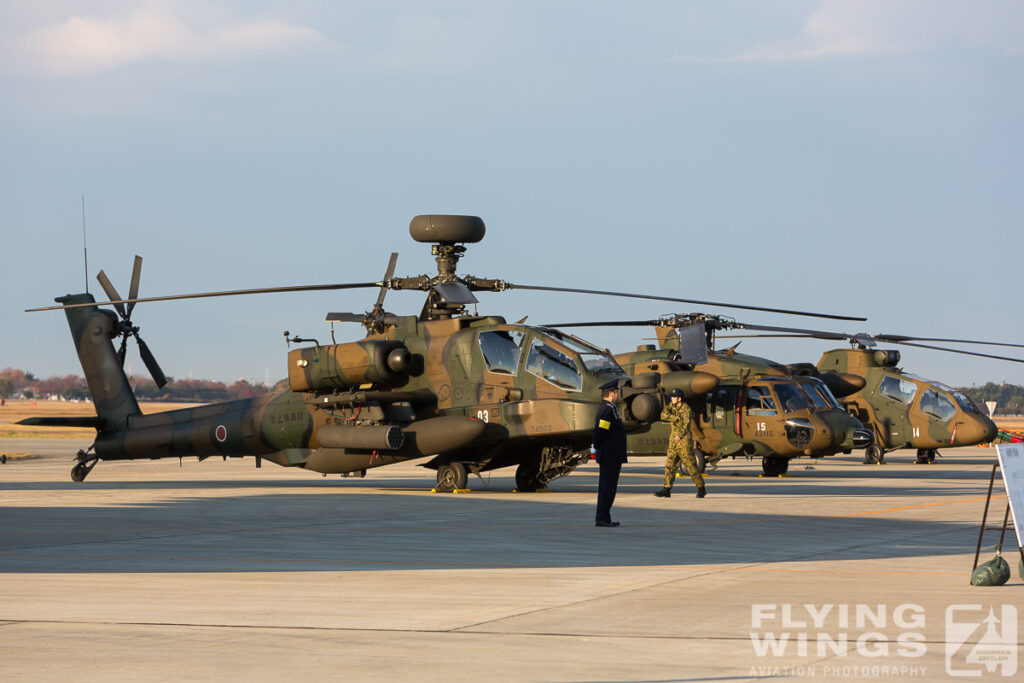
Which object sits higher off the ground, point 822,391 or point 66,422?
point 822,391

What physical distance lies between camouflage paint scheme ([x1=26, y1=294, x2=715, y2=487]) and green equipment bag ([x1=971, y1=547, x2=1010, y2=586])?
10.4m

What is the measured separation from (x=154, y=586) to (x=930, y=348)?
27.1 metres

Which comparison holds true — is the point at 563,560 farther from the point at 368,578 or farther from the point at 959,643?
the point at 959,643

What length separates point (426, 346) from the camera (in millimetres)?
22250

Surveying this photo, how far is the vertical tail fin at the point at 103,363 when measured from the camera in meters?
25.5

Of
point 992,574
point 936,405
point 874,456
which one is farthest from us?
point 874,456

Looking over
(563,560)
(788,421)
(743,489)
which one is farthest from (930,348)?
(563,560)

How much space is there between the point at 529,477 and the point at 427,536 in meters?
8.59

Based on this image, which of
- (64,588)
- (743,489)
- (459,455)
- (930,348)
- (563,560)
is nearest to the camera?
(64,588)

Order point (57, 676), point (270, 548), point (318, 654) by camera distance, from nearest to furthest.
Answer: point (57, 676) → point (318, 654) → point (270, 548)

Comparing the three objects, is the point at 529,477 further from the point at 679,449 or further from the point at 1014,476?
the point at 1014,476

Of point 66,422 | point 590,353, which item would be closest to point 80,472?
point 66,422

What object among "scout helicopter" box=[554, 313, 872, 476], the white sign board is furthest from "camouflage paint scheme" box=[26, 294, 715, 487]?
the white sign board

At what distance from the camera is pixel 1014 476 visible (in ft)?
31.3
